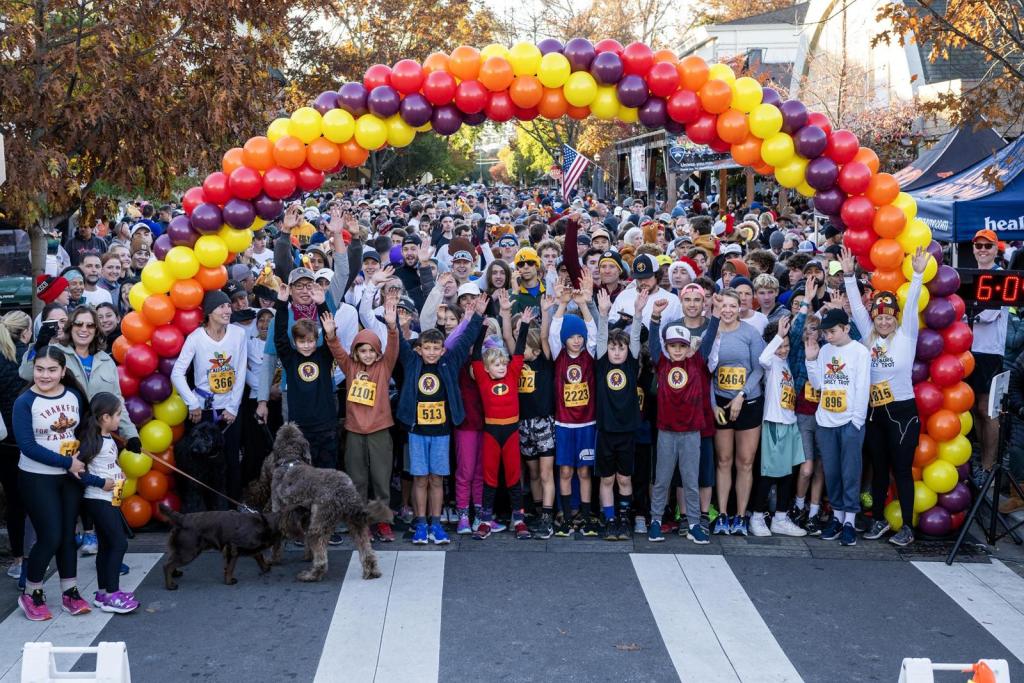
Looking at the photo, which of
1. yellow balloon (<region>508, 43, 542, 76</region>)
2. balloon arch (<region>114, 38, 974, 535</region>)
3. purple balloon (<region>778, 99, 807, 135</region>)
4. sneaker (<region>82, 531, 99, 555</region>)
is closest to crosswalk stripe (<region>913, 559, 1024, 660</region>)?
balloon arch (<region>114, 38, 974, 535</region>)

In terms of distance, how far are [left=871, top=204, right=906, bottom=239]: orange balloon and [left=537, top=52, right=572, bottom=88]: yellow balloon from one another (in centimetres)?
253

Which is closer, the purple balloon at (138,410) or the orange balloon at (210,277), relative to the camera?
the purple balloon at (138,410)

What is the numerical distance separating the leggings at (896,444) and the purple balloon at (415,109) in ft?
13.7

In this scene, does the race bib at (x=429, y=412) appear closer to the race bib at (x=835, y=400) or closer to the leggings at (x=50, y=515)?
the leggings at (x=50, y=515)

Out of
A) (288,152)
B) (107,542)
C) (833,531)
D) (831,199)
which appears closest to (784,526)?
(833,531)

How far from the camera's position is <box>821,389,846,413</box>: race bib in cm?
764

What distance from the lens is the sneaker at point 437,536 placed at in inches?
302

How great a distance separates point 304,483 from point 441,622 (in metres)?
1.37

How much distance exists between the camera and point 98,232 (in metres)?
16.8

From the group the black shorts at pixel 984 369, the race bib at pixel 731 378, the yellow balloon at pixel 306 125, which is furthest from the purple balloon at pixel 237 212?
the black shorts at pixel 984 369

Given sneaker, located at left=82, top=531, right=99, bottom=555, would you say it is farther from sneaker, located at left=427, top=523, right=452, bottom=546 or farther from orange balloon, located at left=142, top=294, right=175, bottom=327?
sneaker, located at left=427, top=523, right=452, bottom=546

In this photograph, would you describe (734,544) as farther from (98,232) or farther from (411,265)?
(98,232)

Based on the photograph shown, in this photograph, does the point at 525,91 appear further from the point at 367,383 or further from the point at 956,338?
the point at 956,338

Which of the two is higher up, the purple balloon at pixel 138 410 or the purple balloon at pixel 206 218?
the purple balloon at pixel 206 218
